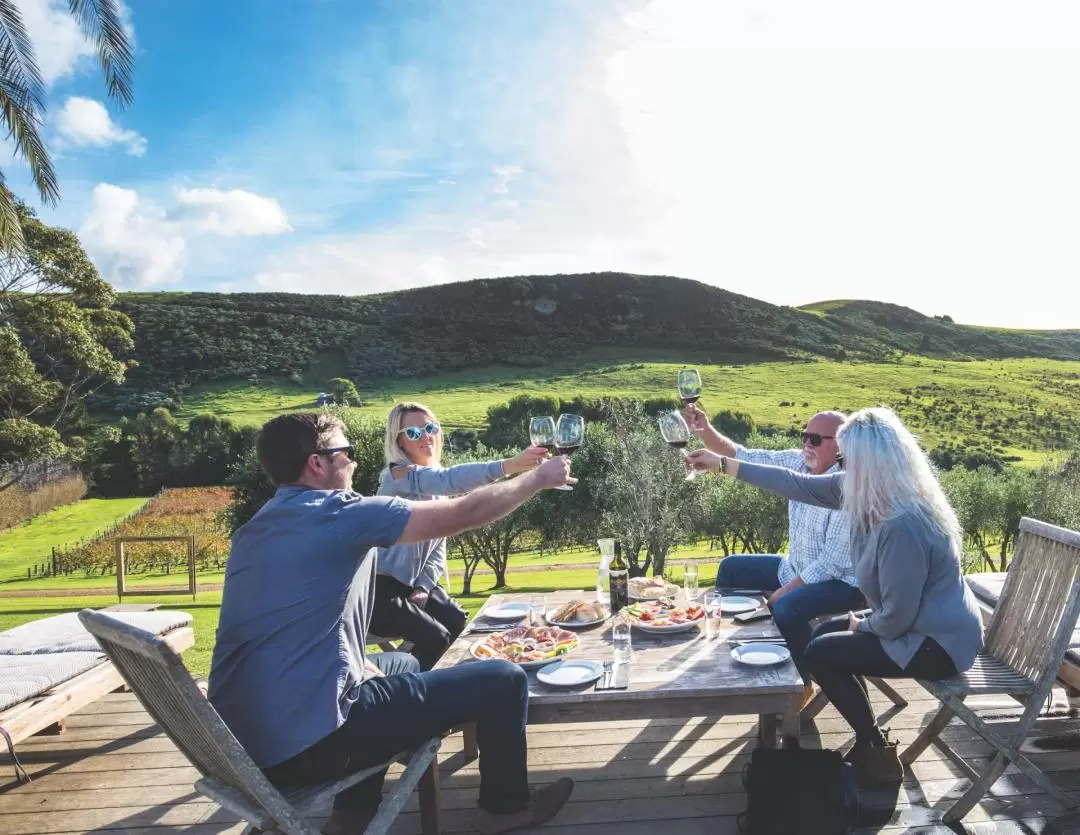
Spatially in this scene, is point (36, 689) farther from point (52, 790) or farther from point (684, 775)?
point (684, 775)

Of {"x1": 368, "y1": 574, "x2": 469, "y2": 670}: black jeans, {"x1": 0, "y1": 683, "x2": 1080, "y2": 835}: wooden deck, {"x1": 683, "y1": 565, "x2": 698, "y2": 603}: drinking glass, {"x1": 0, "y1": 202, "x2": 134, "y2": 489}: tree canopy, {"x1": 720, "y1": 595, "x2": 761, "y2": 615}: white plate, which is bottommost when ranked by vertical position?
{"x1": 0, "y1": 683, "x2": 1080, "y2": 835}: wooden deck

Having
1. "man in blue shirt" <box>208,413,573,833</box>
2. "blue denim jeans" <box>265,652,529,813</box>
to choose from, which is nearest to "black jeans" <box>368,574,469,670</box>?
"blue denim jeans" <box>265,652,529,813</box>

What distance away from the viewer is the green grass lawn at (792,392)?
57188 millimetres

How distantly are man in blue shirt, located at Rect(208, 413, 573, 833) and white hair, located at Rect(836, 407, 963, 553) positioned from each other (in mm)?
1460

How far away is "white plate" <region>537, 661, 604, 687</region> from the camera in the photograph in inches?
121

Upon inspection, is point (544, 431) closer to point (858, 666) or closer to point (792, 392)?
point (858, 666)

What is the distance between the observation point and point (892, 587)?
10.3 ft

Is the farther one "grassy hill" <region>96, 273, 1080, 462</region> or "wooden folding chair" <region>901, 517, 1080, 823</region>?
"grassy hill" <region>96, 273, 1080, 462</region>

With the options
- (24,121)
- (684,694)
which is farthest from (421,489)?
(24,121)

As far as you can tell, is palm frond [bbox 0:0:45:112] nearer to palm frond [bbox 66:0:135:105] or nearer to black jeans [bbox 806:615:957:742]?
palm frond [bbox 66:0:135:105]

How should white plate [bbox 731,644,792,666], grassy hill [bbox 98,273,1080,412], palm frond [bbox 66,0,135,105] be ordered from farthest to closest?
grassy hill [bbox 98,273,1080,412] < palm frond [bbox 66,0,135,105] < white plate [bbox 731,644,792,666]

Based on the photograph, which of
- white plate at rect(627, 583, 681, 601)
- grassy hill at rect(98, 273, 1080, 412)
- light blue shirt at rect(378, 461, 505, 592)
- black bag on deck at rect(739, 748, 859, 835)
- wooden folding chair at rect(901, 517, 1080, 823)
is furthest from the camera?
grassy hill at rect(98, 273, 1080, 412)

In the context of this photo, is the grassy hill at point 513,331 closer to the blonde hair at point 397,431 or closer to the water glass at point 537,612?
the blonde hair at point 397,431

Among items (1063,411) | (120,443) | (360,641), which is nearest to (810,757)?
(360,641)
